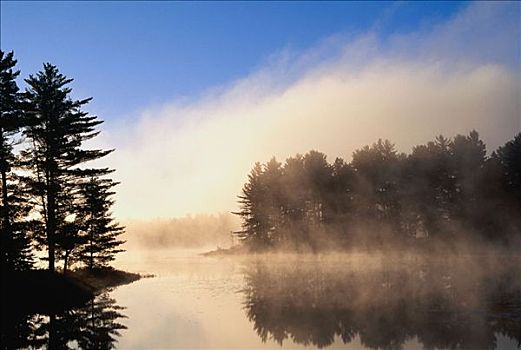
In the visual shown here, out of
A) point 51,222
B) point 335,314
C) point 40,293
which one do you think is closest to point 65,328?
point 40,293

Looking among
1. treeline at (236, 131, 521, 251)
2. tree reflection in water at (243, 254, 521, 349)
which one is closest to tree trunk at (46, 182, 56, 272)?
tree reflection in water at (243, 254, 521, 349)

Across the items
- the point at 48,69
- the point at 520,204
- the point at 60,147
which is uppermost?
the point at 48,69

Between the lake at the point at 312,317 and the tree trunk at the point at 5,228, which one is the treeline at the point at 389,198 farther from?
the tree trunk at the point at 5,228

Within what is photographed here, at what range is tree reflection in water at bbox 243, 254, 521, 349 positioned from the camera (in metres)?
19.2

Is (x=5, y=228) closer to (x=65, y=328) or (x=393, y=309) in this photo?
(x=65, y=328)

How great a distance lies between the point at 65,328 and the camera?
23188 mm

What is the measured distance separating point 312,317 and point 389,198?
6226 centimetres

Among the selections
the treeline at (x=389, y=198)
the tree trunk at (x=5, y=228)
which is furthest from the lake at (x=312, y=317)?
the treeline at (x=389, y=198)

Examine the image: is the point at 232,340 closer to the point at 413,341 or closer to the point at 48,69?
the point at 413,341

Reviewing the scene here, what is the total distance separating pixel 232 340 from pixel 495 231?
62318 millimetres

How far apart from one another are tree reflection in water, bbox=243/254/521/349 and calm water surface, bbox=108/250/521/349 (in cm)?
5

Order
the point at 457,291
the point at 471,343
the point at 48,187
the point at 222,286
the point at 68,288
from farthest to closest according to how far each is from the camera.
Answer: the point at 222,286, the point at 48,187, the point at 68,288, the point at 457,291, the point at 471,343

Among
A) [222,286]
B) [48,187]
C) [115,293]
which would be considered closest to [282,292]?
[222,286]

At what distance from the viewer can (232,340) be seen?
2028 centimetres
